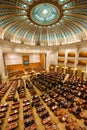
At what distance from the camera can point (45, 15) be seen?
1944 centimetres

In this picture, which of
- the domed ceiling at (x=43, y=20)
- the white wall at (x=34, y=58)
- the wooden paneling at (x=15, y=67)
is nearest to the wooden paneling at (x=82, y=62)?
the domed ceiling at (x=43, y=20)

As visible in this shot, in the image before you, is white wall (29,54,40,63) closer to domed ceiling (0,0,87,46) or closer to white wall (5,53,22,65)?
white wall (5,53,22,65)

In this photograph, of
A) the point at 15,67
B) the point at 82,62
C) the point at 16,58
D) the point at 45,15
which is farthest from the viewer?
the point at 15,67

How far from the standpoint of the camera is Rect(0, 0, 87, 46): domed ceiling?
14570 mm

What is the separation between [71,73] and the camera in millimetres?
25281

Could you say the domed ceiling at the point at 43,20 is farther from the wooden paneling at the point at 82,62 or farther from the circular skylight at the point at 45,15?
the wooden paneling at the point at 82,62

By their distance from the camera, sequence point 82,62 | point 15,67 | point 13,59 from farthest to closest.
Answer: point 15,67 < point 13,59 < point 82,62

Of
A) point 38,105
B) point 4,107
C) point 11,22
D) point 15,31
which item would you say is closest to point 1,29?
point 11,22

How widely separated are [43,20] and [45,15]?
1.79 metres

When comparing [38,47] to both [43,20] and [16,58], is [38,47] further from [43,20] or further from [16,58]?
[43,20]

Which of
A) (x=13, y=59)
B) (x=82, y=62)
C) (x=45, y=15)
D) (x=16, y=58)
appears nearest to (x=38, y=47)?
(x=16, y=58)

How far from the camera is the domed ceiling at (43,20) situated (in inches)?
574

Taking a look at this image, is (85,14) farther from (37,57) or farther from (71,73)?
(37,57)

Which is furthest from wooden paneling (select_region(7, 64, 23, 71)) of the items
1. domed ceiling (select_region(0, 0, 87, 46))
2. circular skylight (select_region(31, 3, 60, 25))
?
circular skylight (select_region(31, 3, 60, 25))
